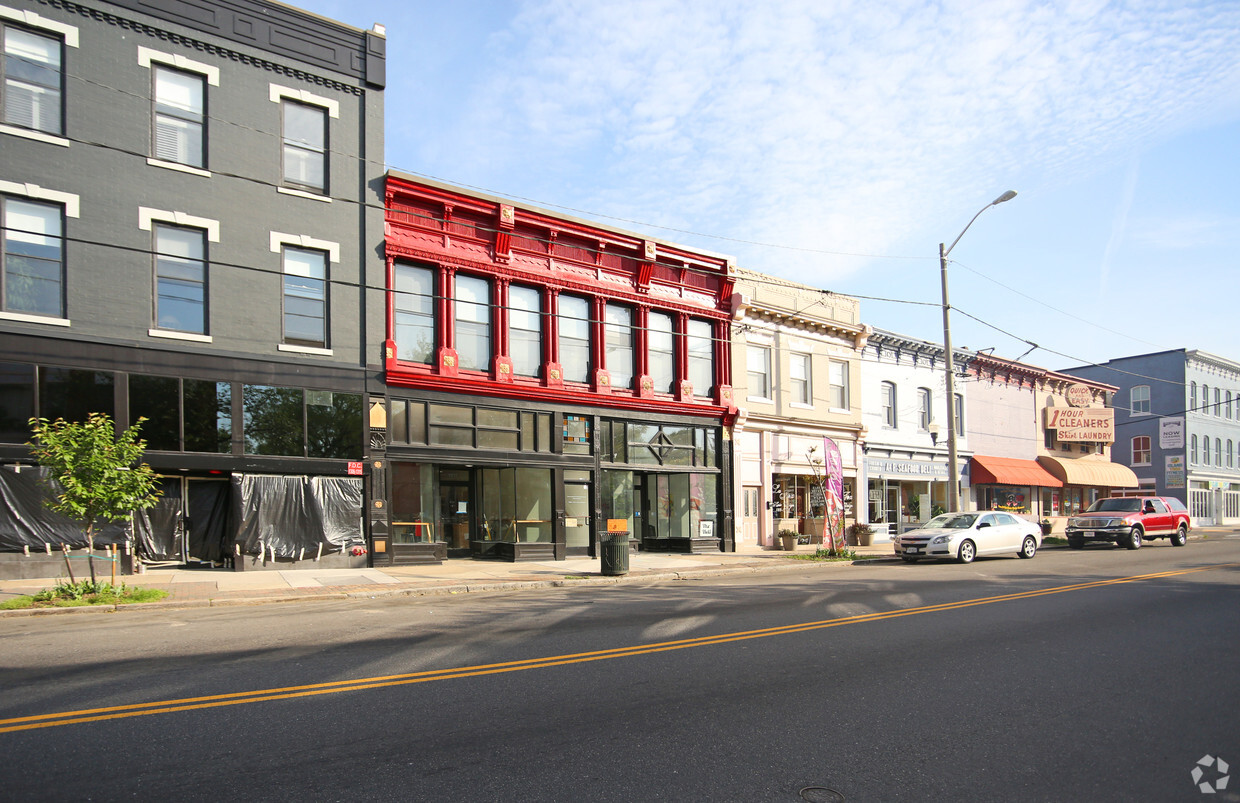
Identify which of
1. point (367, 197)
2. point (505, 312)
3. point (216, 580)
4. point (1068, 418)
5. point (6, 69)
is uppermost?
point (6, 69)

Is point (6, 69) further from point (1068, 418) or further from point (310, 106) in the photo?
point (1068, 418)

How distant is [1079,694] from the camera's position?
715cm

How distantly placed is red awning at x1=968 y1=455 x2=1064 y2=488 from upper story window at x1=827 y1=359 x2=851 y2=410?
911 cm

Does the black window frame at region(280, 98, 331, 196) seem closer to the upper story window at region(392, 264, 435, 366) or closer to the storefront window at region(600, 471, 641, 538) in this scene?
the upper story window at region(392, 264, 435, 366)

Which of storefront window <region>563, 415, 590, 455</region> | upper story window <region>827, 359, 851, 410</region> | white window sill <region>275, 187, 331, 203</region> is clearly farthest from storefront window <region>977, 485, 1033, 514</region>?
white window sill <region>275, 187, 331, 203</region>

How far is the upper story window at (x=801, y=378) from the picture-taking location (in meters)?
28.7

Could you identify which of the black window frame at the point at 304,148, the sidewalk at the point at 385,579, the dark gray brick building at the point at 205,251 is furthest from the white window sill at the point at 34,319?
the black window frame at the point at 304,148

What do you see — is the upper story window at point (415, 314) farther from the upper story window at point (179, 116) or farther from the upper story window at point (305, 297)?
the upper story window at point (179, 116)

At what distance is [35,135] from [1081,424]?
44723 millimetres

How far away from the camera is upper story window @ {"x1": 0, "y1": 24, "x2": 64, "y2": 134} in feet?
52.5

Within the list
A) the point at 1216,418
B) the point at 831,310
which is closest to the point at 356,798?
the point at 831,310

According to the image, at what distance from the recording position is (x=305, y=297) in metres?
18.9

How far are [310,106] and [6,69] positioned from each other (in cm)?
588

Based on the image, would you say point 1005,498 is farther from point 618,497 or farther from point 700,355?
point 618,497
